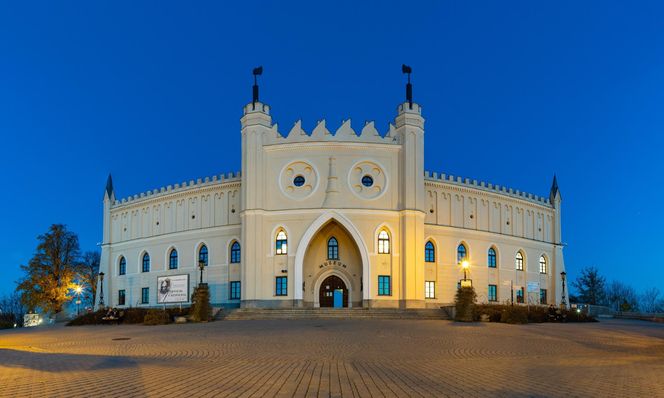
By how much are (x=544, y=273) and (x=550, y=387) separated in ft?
146

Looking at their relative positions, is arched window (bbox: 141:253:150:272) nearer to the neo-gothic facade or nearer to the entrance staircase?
the neo-gothic facade

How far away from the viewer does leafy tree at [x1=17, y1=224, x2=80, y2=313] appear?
4947cm

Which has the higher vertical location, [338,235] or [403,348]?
[338,235]

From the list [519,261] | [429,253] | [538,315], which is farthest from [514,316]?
[519,261]

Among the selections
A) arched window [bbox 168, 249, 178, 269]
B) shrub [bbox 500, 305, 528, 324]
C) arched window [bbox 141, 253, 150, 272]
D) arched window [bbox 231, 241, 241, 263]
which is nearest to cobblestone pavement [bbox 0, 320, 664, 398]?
shrub [bbox 500, 305, 528, 324]

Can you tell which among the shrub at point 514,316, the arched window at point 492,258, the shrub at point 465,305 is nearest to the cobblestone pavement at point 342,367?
the shrub at point 514,316

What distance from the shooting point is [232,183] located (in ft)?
152

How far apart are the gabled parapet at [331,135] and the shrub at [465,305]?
13224 millimetres

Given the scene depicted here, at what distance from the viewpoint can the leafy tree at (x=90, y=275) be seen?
187 ft

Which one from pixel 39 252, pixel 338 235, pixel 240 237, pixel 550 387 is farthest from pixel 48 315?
pixel 550 387

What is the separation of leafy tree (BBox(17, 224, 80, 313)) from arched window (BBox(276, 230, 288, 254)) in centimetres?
1927

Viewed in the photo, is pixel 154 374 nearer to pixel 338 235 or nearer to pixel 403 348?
pixel 403 348

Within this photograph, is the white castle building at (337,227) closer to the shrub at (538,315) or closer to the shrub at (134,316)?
the shrub at (538,315)

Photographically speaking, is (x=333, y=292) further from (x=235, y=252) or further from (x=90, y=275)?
(x=90, y=275)
